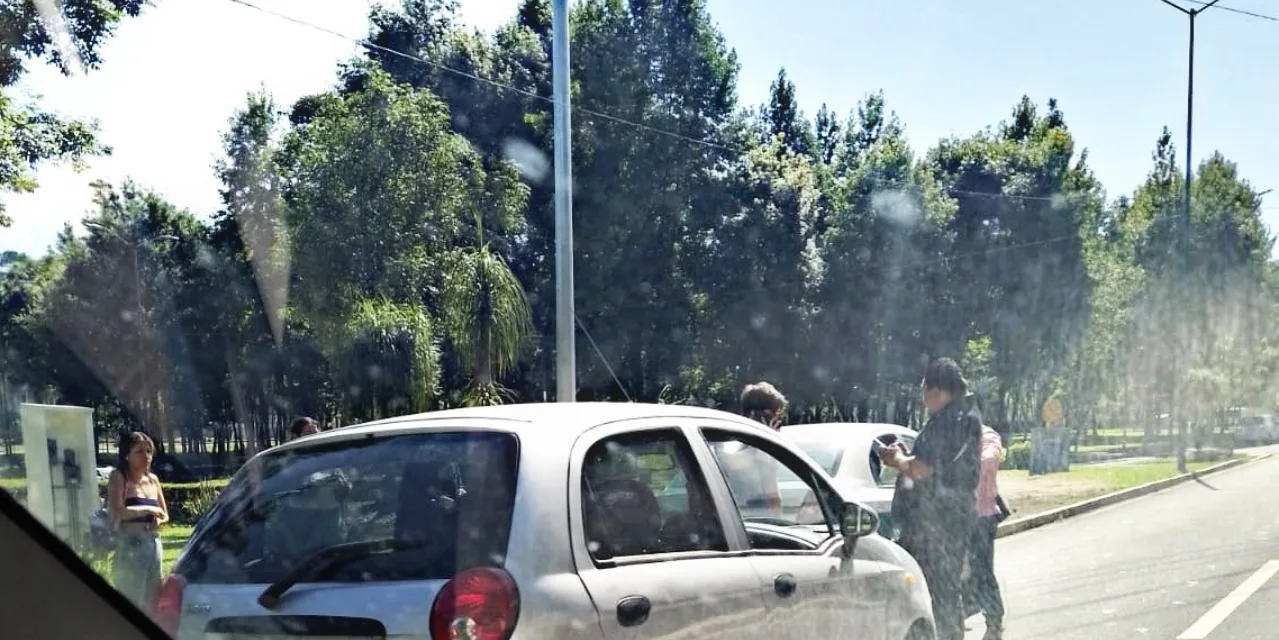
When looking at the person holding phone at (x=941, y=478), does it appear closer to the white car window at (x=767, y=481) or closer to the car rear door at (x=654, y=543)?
the white car window at (x=767, y=481)

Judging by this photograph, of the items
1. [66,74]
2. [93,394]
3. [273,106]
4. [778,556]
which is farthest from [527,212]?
[778,556]

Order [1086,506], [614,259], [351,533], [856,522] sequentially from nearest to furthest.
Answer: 1. [351,533]
2. [856,522]
3. [1086,506]
4. [614,259]

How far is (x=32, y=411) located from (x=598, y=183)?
23871 millimetres

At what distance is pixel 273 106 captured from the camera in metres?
23.7

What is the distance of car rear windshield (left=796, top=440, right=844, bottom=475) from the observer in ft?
30.1

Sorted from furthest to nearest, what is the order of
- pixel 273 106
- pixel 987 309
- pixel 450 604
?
pixel 987 309 → pixel 273 106 → pixel 450 604

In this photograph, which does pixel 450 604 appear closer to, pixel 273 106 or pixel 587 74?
pixel 273 106

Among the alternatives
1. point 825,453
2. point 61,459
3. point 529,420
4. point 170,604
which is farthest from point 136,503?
point 825,453

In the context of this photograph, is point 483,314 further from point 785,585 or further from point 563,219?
point 785,585

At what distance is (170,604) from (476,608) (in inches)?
43.2

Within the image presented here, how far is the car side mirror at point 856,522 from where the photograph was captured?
14.9 ft

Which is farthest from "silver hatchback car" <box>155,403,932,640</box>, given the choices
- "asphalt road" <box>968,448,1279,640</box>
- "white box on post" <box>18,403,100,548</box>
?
"asphalt road" <box>968,448,1279,640</box>

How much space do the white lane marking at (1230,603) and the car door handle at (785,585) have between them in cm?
493

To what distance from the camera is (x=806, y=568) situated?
424cm
